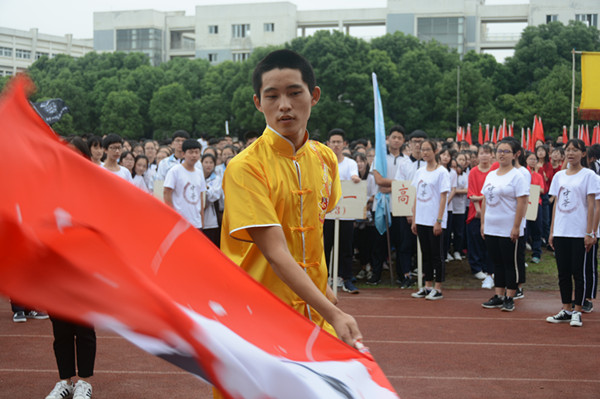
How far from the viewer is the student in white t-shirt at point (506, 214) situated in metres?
8.86

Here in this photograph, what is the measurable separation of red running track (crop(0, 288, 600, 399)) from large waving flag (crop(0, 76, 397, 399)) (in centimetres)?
340

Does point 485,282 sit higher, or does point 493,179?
point 493,179

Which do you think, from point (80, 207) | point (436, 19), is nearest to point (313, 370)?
point (80, 207)

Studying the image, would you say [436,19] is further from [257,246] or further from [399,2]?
[257,246]

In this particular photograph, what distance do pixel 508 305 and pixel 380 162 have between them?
284 cm

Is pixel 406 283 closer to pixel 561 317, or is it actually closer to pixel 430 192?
pixel 430 192

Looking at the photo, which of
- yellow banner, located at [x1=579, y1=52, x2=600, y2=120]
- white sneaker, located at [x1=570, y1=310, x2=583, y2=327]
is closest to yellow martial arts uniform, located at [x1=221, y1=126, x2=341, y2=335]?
white sneaker, located at [x1=570, y1=310, x2=583, y2=327]

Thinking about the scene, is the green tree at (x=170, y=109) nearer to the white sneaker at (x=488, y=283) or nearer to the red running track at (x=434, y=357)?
the white sneaker at (x=488, y=283)

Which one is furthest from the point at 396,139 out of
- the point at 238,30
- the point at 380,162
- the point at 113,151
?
the point at 238,30

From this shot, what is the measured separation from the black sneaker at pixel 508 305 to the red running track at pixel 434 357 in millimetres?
85

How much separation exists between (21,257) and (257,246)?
1.28 metres

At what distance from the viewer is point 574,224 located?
8203mm

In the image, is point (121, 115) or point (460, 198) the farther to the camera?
point (121, 115)

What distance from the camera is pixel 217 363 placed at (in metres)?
2.09
